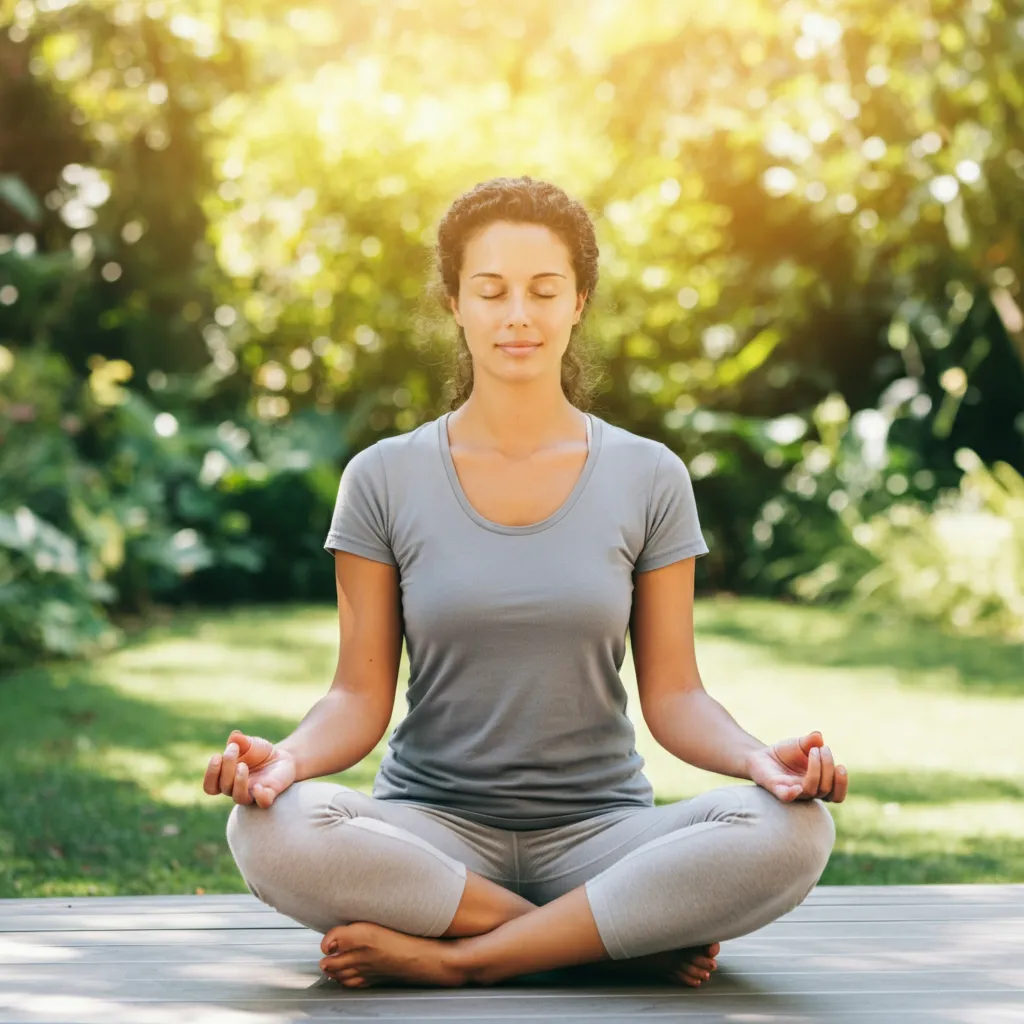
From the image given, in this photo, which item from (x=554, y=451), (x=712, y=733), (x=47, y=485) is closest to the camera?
(x=712, y=733)

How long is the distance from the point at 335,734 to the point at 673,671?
24.9 inches

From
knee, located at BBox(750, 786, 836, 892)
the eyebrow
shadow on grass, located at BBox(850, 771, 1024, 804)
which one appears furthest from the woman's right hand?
shadow on grass, located at BBox(850, 771, 1024, 804)

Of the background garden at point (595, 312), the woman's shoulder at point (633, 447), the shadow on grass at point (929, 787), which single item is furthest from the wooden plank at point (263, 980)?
the background garden at point (595, 312)

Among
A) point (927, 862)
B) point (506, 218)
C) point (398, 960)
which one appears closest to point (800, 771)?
point (398, 960)

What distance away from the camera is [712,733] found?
2898 millimetres

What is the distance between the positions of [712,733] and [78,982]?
1163mm

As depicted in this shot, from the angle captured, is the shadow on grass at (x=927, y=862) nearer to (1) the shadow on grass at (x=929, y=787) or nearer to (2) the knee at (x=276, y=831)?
(1) the shadow on grass at (x=929, y=787)

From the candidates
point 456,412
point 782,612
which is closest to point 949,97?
point 782,612

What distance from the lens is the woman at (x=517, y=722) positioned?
2.67 m

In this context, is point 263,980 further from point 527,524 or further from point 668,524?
point 668,524

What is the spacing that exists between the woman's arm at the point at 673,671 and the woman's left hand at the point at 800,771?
0.15 m

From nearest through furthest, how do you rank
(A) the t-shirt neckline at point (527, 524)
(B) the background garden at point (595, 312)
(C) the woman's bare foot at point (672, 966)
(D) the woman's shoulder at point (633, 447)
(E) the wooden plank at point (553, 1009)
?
(E) the wooden plank at point (553, 1009)
(C) the woman's bare foot at point (672, 966)
(A) the t-shirt neckline at point (527, 524)
(D) the woman's shoulder at point (633, 447)
(B) the background garden at point (595, 312)

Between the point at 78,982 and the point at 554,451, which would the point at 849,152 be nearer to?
the point at 554,451

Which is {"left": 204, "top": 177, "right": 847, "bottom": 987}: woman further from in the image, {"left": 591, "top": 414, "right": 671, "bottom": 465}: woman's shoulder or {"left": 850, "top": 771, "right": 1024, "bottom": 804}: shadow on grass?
{"left": 850, "top": 771, "right": 1024, "bottom": 804}: shadow on grass
